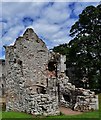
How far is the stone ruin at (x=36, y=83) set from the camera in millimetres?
23938

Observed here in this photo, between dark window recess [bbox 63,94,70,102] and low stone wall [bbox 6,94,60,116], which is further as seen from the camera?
dark window recess [bbox 63,94,70,102]

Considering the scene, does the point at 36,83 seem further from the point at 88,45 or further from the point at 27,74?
the point at 88,45

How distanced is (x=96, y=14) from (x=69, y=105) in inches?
741

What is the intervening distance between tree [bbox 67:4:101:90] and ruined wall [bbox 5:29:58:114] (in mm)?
13191

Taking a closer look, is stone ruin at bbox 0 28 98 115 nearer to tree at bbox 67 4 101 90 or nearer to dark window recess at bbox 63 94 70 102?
dark window recess at bbox 63 94 70 102

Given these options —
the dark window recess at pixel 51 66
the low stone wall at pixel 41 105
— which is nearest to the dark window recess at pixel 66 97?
the dark window recess at pixel 51 66

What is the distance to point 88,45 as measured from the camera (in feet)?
142

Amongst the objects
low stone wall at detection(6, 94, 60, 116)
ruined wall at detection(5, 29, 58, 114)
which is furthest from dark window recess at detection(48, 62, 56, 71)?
low stone wall at detection(6, 94, 60, 116)

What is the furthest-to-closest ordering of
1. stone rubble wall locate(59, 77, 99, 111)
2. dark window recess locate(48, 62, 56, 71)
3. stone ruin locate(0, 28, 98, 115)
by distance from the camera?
1. dark window recess locate(48, 62, 56, 71)
2. stone rubble wall locate(59, 77, 99, 111)
3. stone ruin locate(0, 28, 98, 115)

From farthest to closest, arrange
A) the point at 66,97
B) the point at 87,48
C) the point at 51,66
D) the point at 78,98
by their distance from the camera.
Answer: the point at 87,48 < the point at 51,66 < the point at 66,97 < the point at 78,98

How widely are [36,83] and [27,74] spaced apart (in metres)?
1.48

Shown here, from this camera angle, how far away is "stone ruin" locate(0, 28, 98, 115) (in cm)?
2394

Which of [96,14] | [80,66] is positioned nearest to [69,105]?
[80,66]

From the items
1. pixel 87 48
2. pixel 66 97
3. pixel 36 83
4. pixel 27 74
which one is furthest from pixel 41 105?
pixel 87 48
